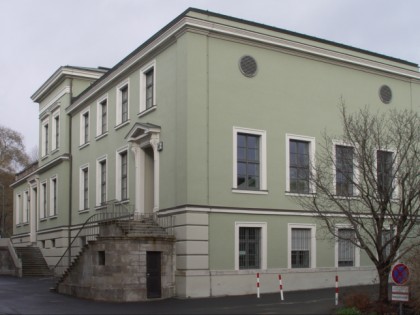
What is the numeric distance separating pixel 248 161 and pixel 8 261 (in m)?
22.7

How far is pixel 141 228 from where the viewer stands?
942 inches

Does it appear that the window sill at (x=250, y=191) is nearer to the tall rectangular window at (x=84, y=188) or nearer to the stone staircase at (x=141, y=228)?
the stone staircase at (x=141, y=228)

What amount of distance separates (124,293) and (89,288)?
218 centimetres

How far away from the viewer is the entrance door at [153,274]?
2256 cm

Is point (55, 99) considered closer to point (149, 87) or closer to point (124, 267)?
point (149, 87)

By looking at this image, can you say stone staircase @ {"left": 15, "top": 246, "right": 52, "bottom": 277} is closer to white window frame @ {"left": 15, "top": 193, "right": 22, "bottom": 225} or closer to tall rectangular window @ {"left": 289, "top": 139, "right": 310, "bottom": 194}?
white window frame @ {"left": 15, "top": 193, "right": 22, "bottom": 225}

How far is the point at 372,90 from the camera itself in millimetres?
29641

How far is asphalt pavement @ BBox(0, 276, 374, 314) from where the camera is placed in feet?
61.3

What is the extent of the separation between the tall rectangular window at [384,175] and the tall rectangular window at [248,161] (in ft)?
21.5

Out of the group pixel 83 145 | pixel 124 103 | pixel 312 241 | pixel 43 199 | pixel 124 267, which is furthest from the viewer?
pixel 43 199

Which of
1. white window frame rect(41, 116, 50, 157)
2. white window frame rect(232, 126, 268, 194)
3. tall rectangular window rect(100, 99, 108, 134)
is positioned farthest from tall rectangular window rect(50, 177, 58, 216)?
white window frame rect(232, 126, 268, 194)

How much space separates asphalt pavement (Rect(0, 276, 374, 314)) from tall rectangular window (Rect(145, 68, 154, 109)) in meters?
9.29

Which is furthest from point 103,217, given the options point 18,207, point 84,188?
point 18,207

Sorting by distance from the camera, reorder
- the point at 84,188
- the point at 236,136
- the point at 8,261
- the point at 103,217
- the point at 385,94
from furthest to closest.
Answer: the point at 8,261 < the point at 84,188 < the point at 103,217 < the point at 385,94 < the point at 236,136
